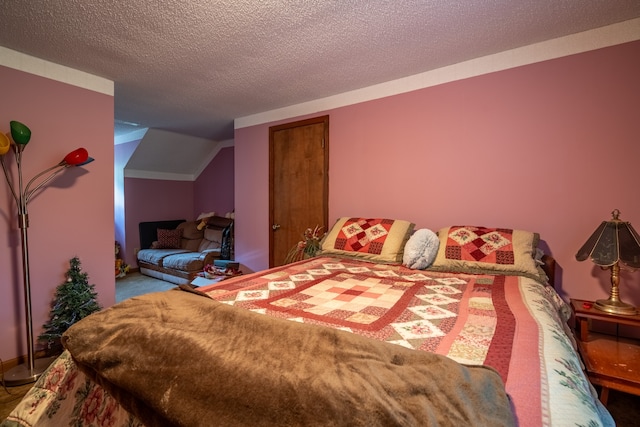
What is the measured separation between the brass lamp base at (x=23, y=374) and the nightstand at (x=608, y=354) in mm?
3339

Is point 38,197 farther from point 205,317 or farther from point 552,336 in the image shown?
point 552,336

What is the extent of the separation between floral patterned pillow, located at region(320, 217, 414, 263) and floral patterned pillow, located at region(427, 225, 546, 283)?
1.01 feet

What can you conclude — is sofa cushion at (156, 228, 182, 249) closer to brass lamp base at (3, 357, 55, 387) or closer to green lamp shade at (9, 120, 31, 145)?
brass lamp base at (3, 357, 55, 387)

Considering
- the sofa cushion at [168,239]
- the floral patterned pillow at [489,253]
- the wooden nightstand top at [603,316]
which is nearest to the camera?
the wooden nightstand top at [603,316]

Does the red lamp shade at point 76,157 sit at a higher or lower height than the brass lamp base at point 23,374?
higher

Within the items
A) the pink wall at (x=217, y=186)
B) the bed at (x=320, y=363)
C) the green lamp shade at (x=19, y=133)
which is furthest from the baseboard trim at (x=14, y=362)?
the pink wall at (x=217, y=186)

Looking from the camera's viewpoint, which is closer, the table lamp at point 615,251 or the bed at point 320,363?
the bed at point 320,363

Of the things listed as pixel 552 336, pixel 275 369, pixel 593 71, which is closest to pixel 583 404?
pixel 552 336

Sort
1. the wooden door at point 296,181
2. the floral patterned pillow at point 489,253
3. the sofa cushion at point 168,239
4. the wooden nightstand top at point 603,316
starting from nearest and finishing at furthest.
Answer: the wooden nightstand top at point 603,316
the floral patterned pillow at point 489,253
the wooden door at point 296,181
the sofa cushion at point 168,239

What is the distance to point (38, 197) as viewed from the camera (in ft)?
7.39

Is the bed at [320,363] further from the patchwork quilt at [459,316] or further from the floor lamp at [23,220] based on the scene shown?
the floor lamp at [23,220]

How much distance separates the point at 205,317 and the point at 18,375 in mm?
2200

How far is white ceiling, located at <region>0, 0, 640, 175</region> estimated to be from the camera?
163 cm

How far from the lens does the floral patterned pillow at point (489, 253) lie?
1.76 metres
